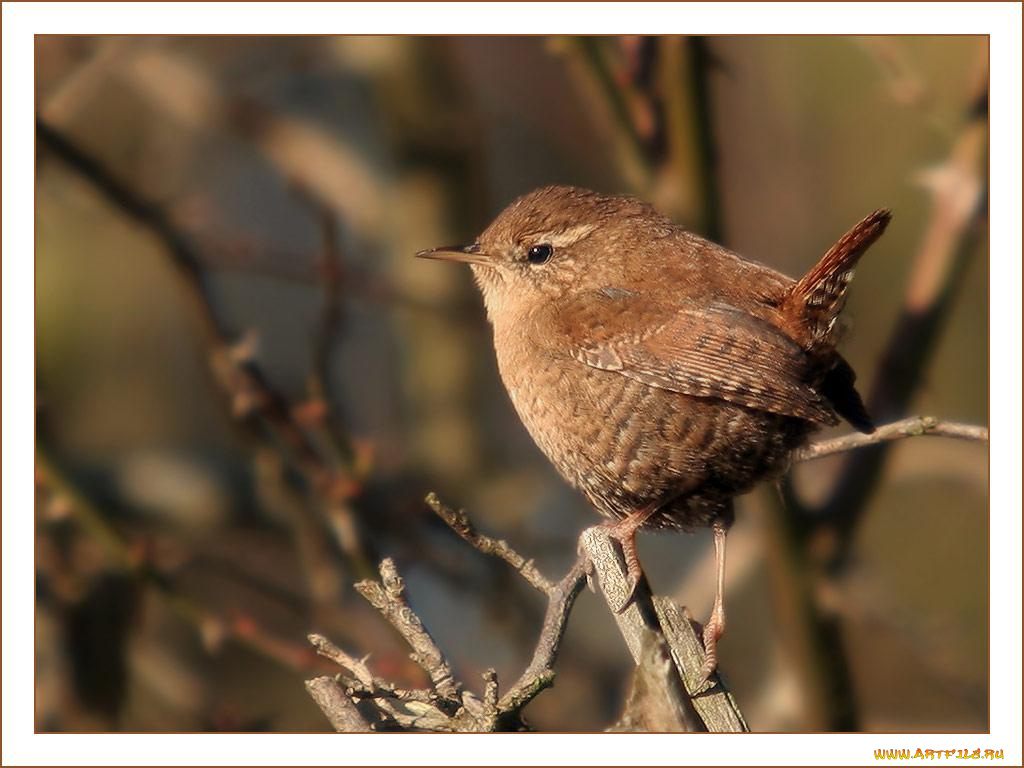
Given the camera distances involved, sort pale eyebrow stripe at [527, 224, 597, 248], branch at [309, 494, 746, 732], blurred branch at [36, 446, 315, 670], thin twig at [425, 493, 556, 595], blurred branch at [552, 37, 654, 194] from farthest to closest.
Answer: blurred branch at [552, 37, 654, 194] → blurred branch at [36, 446, 315, 670] → pale eyebrow stripe at [527, 224, 597, 248] → thin twig at [425, 493, 556, 595] → branch at [309, 494, 746, 732]

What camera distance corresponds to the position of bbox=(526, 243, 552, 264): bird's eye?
141 inches

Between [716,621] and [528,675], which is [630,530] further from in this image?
[528,675]

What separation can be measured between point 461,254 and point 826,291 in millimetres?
1035

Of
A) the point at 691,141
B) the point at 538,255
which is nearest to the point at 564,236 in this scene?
the point at 538,255

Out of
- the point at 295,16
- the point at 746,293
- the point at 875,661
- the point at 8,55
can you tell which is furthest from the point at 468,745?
the point at 875,661

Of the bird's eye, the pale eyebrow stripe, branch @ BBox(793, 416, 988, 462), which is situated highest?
the pale eyebrow stripe

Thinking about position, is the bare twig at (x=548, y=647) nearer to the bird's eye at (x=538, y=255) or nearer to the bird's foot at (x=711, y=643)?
the bird's foot at (x=711, y=643)

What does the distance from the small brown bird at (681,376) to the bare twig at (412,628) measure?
0.68 m

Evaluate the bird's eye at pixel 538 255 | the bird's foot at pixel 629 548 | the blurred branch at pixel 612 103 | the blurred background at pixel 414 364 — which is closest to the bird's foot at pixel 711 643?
the bird's foot at pixel 629 548

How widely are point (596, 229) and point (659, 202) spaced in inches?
31.5

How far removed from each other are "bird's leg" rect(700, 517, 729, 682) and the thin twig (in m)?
0.41

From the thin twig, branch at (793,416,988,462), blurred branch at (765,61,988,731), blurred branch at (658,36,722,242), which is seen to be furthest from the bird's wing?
blurred branch at (765,61,988,731)

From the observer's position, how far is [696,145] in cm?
423

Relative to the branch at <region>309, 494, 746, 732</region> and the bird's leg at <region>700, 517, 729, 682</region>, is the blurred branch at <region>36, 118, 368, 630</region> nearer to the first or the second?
the bird's leg at <region>700, 517, 729, 682</region>
